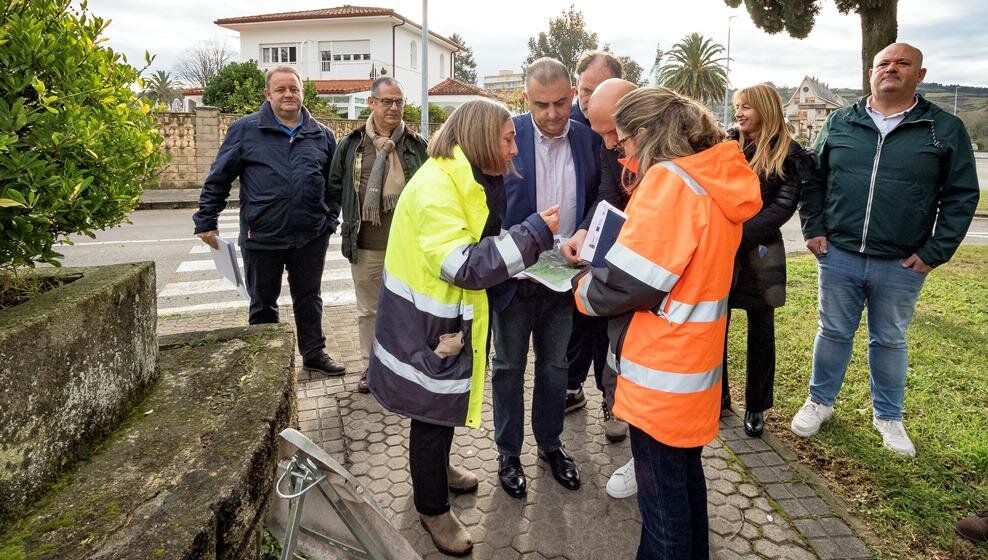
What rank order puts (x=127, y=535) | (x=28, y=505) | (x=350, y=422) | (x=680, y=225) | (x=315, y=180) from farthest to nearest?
(x=315, y=180) < (x=350, y=422) < (x=680, y=225) < (x=28, y=505) < (x=127, y=535)

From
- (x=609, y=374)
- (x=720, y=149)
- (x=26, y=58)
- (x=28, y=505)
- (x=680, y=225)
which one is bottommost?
(x=28, y=505)

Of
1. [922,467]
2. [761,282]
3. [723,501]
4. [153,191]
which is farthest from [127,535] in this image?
[153,191]

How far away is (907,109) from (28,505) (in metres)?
4.46

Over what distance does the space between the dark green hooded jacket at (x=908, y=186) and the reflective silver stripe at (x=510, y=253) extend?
7.75 ft

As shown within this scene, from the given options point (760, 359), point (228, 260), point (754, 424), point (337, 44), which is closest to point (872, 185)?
point (760, 359)

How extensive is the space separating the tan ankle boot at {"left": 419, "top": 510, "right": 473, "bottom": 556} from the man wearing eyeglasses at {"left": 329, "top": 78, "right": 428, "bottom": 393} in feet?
5.82

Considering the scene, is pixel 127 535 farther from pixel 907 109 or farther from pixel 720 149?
pixel 907 109

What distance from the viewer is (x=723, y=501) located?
316 cm

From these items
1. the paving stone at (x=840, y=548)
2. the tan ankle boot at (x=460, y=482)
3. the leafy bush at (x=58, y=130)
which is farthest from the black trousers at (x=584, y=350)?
the leafy bush at (x=58, y=130)

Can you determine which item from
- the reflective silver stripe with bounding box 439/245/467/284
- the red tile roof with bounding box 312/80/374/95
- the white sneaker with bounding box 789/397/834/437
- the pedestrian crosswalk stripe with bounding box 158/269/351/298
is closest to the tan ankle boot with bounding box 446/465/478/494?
the reflective silver stripe with bounding box 439/245/467/284

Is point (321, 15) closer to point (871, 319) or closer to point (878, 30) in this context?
point (878, 30)

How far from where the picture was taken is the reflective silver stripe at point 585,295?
2350 mm

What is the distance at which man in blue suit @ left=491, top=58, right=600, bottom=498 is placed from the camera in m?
3.15

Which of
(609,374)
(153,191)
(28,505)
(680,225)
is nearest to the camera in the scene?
(28,505)
